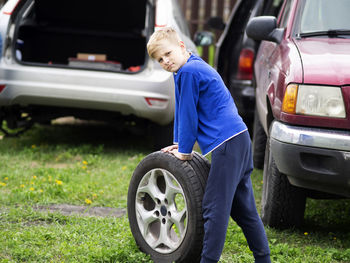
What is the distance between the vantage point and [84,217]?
411 cm

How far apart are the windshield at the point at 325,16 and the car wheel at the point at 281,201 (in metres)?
1.04

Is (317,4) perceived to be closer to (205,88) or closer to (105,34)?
(205,88)

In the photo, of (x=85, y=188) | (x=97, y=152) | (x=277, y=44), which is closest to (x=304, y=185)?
(x=277, y=44)

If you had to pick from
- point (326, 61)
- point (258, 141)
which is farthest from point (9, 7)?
point (326, 61)

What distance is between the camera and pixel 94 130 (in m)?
7.84

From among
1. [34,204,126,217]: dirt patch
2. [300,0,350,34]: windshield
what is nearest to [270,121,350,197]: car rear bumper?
[300,0,350,34]: windshield

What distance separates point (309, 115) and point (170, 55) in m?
0.99

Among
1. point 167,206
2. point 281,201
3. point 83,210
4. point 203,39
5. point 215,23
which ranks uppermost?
point 215,23

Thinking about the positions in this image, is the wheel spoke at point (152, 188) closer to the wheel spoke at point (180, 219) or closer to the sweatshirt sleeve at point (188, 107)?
the wheel spoke at point (180, 219)

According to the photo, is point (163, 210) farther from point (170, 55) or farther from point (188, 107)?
point (170, 55)

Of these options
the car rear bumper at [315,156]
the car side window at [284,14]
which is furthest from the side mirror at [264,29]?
the car rear bumper at [315,156]

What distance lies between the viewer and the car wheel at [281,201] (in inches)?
150

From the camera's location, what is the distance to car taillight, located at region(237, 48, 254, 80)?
6.50 m

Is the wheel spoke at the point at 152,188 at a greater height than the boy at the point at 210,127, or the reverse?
the boy at the point at 210,127
